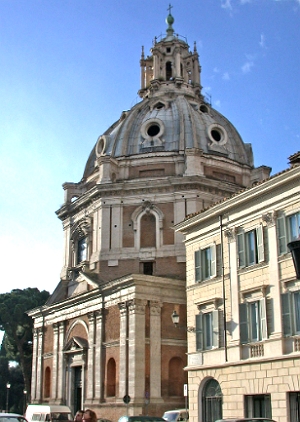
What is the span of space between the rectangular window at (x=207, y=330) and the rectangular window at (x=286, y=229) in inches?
176

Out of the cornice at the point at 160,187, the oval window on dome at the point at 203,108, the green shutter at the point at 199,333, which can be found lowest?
the green shutter at the point at 199,333

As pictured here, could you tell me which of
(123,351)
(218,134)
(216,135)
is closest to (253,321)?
(123,351)

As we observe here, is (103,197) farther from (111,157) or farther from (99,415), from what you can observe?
(99,415)

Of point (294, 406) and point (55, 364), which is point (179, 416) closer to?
point (294, 406)

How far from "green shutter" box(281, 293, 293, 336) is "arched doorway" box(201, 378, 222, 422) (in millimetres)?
4823

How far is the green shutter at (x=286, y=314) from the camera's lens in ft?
69.9

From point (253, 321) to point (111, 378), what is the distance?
52.0ft

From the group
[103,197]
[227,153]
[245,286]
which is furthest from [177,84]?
[245,286]

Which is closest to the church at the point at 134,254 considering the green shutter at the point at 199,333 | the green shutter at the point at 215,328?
the green shutter at the point at 199,333

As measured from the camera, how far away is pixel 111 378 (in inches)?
1436

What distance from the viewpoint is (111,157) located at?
149 feet

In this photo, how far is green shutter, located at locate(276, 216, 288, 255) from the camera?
2227 centimetres

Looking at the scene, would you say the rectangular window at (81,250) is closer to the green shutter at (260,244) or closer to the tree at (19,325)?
the tree at (19,325)

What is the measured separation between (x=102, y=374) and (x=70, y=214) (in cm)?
1526
